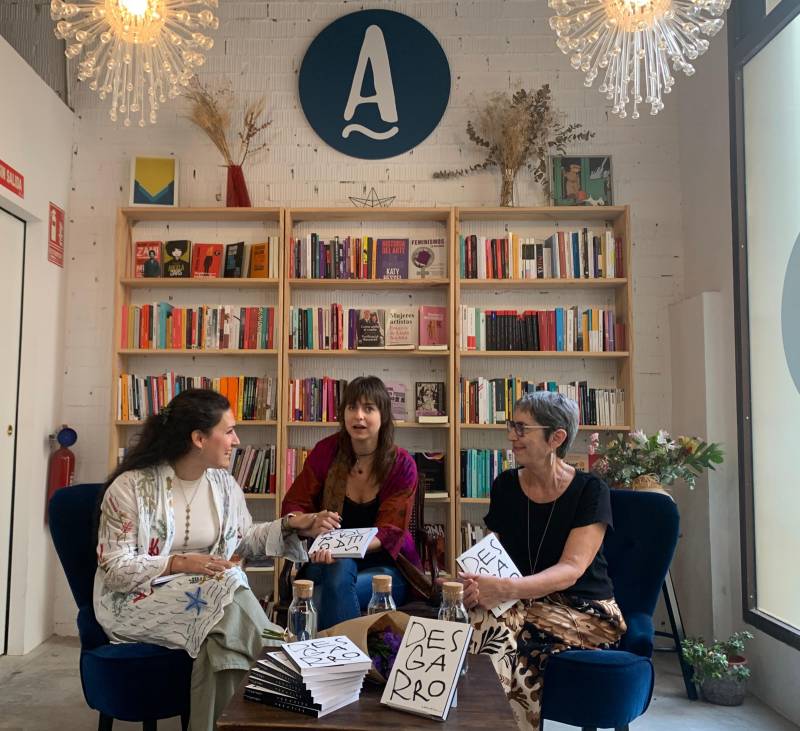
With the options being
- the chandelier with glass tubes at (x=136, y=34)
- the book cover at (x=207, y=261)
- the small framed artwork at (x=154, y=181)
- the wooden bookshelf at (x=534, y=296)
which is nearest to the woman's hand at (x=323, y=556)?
the chandelier with glass tubes at (x=136, y=34)

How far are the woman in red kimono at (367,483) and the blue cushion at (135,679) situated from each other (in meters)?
0.64

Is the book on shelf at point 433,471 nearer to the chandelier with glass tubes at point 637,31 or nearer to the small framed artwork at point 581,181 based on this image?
the small framed artwork at point 581,181

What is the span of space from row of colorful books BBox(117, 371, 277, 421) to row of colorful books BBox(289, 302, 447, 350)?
12.3 inches

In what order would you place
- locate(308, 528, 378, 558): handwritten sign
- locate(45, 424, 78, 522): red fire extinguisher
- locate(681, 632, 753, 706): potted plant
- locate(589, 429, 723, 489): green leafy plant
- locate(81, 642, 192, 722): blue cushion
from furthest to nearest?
locate(45, 424, 78, 522): red fire extinguisher
locate(589, 429, 723, 489): green leafy plant
locate(681, 632, 753, 706): potted plant
locate(308, 528, 378, 558): handwritten sign
locate(81, 642, 192, 722): blue cushion

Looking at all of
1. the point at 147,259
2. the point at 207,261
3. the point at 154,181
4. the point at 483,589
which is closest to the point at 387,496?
the point at 483,589

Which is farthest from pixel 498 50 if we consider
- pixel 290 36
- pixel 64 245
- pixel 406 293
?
pixel 64 245

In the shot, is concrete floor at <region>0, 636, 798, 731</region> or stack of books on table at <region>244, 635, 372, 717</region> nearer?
stack of books on table at <region>244, 635, 372, 717</region>

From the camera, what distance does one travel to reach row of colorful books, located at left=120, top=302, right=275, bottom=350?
413cm

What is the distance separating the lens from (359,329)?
13.6 ft

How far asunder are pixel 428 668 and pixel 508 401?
8.58ft

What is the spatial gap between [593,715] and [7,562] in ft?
9.84

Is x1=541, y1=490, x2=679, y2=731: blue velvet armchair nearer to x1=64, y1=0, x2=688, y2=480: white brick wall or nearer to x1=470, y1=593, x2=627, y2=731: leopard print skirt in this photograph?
x1=470, y1=593, x2=627, y2=731: leopard print skirt

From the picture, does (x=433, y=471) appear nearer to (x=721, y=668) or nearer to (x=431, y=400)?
(x=431, y=400)

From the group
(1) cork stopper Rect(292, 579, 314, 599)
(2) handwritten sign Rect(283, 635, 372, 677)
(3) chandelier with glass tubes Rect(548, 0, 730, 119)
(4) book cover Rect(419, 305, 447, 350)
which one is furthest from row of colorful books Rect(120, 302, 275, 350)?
(2) handwritten sign Rect(283, 635, 372, 677)
